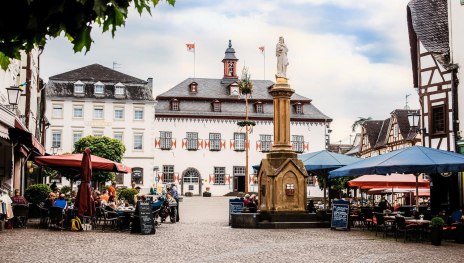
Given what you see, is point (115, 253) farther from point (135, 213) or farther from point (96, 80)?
point (96, 80)

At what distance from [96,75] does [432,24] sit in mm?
42705

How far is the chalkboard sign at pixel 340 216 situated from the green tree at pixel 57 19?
52.7 ft

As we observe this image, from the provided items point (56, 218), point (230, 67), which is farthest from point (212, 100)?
point (56, 218)

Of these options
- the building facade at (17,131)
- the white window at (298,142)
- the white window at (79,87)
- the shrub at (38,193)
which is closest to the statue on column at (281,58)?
the building facade at (17,131)

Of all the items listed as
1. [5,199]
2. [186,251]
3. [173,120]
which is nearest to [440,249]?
[186,251]

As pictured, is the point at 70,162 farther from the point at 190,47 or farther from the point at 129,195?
the point at 190,47

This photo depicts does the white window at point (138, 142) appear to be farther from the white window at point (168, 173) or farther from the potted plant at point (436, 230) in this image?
the potted plant at point (436, 230)

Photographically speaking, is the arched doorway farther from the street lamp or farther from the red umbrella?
the red umbrella

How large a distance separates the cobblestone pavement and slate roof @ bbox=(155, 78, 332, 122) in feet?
158

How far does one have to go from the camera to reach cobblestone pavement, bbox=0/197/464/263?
1217 cm

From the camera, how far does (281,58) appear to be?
2392 centimetres

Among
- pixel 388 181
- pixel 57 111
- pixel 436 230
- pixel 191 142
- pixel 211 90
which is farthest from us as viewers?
pixel 211 90

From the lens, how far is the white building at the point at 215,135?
65.4 meters

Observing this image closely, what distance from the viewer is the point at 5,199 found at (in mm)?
17219
